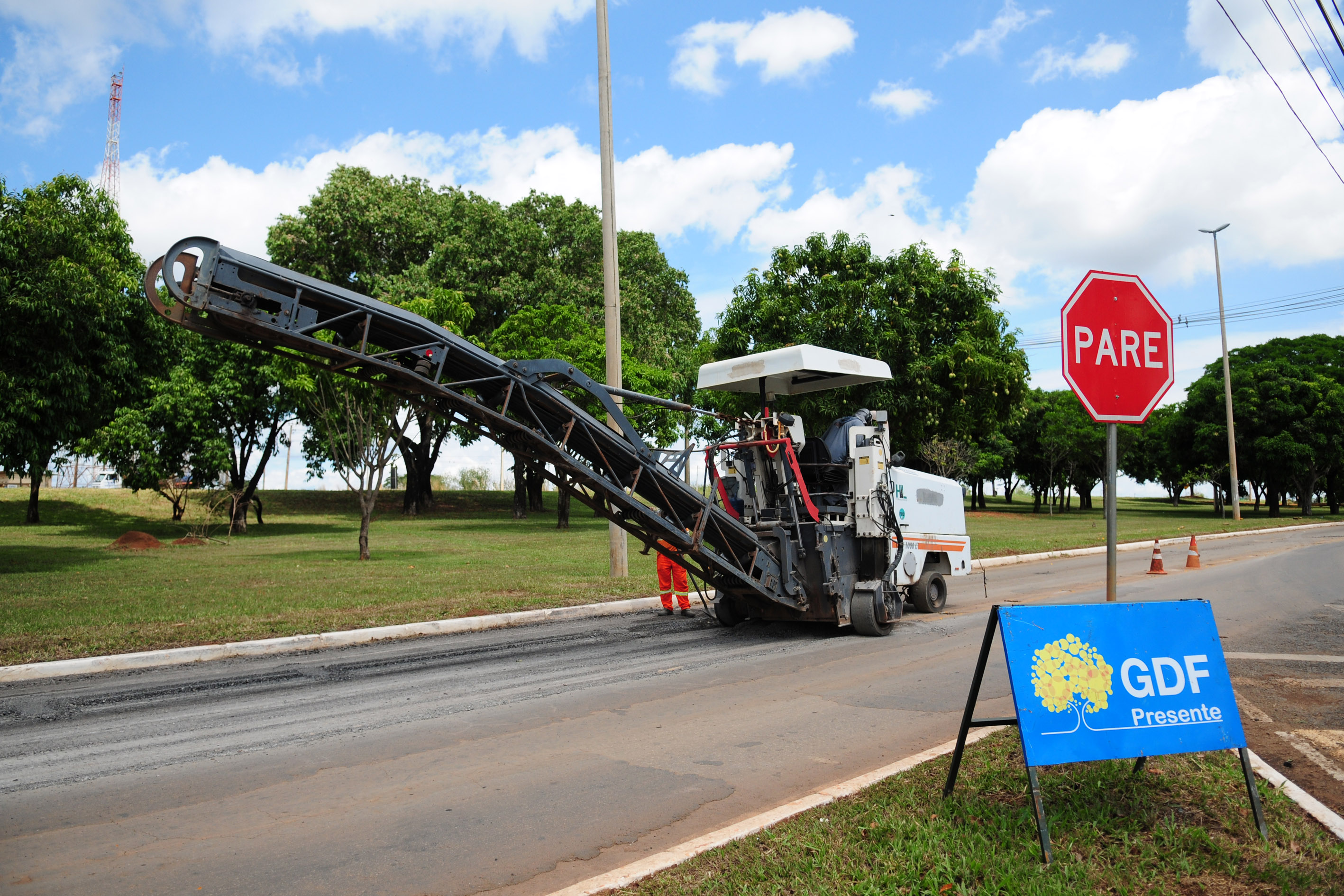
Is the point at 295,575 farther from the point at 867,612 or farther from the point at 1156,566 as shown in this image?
the point at 1156,566

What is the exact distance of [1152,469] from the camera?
74.6 metres

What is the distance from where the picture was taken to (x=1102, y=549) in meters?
24.4

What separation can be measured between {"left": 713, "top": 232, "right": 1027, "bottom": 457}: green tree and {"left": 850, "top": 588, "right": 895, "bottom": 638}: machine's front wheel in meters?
13.3

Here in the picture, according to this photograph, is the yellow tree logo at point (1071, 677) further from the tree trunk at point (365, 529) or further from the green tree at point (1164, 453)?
the green tree at point (1164, 453)

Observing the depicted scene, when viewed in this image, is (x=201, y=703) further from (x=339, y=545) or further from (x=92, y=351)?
(x=339, y=545)

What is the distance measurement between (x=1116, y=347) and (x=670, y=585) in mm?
8407

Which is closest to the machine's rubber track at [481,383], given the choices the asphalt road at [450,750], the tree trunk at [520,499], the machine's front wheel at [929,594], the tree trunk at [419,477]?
the asphalt road at [450,750]

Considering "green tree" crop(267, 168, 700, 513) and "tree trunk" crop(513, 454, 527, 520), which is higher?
"green tree" crop(267, 168, 700, 513)

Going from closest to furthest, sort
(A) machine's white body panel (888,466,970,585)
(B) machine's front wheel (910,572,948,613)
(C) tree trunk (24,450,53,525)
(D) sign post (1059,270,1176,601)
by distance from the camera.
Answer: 1. (D) sign post (1059,270,1176,601)
2. (A) machine's white body panel (888,466,970,585)
3. (B) machine's front wheel (910,572,948,613)
4. (C) tree trunk (24,450,53,525)

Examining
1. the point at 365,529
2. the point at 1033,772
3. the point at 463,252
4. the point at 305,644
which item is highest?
the point at 463,252

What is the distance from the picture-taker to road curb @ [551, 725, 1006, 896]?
3705 millimetres

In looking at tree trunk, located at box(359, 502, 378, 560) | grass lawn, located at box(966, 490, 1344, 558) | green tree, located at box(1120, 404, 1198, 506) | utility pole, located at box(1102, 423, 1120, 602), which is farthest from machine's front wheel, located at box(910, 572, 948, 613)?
green tree, located at box(1120, 404, 1198, 506)

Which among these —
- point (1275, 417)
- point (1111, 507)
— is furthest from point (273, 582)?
point (1275, 417)

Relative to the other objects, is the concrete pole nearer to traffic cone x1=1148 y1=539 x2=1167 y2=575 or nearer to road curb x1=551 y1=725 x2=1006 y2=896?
road curb x1=551 y1=725 x2=1006 y2=896
